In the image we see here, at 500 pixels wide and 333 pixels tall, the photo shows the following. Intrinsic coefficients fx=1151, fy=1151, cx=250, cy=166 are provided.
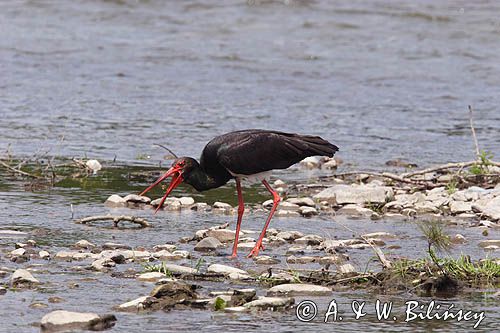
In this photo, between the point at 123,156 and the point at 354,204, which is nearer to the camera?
the point at 354,204

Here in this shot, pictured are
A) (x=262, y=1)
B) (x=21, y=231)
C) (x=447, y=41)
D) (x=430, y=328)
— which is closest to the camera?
(x=430, y=328)

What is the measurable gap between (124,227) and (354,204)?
211 centimetres

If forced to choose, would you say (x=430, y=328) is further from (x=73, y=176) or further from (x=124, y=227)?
(x=73, y=176)

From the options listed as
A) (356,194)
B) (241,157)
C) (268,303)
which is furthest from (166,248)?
(356,194)

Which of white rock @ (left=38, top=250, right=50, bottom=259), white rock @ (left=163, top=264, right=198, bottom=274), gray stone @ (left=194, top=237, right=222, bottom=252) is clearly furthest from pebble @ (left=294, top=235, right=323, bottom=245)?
white rock @ (left=38, top=250, right=50, bottom=259)

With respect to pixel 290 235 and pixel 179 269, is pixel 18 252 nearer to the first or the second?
pixel 179 269

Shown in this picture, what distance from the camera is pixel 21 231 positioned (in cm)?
826

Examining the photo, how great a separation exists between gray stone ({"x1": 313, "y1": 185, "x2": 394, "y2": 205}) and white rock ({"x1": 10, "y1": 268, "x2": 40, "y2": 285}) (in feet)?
12.4

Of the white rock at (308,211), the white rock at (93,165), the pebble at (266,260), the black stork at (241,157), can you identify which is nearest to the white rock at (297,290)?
the pebble at (266,260)

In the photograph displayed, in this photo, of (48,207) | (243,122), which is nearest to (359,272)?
(48,207)

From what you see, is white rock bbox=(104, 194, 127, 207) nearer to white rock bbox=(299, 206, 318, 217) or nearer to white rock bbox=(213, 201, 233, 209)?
white rock bbox=(213, 201, 233, 209)

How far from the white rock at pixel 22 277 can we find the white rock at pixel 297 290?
136 cm

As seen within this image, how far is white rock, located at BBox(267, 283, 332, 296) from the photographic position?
657 centimetres

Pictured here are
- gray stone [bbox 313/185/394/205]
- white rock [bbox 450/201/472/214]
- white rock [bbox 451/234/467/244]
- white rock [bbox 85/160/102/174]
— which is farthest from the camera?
white rock [bbox 85/160/102/174]
